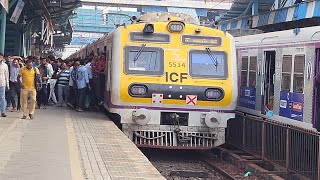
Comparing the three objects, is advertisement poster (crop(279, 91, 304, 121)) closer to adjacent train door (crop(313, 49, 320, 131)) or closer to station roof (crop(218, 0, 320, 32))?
adjacent train door (crop(313, 49, 320, 131))

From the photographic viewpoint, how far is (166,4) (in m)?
61.2

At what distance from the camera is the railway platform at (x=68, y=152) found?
6.92 metres

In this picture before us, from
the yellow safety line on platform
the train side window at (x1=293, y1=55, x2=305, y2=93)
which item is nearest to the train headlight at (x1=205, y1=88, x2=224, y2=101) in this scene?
the train side window at (x1=293, y1=55, x2=305, y2=93)

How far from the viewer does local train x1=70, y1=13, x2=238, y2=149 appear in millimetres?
11000

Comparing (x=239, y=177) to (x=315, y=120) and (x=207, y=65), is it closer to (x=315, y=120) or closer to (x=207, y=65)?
(x=315, y=120)

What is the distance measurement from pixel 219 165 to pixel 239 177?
4.35ft

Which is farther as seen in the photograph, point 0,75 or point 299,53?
point 0,75

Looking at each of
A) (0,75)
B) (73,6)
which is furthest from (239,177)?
(73,6)

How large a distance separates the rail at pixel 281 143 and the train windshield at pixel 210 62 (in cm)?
131

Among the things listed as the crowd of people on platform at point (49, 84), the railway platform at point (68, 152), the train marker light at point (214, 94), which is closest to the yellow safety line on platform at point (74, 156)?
the railway platform at point (68, 152)

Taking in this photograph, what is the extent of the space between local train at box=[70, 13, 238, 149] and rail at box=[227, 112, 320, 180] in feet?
2.78

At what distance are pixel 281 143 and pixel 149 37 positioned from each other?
344 centimetres

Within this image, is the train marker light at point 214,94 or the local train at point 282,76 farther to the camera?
the train marker light at point 214,94

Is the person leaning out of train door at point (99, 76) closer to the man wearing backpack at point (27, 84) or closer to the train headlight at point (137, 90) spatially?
the man wearing backpack at point (27, 84)
